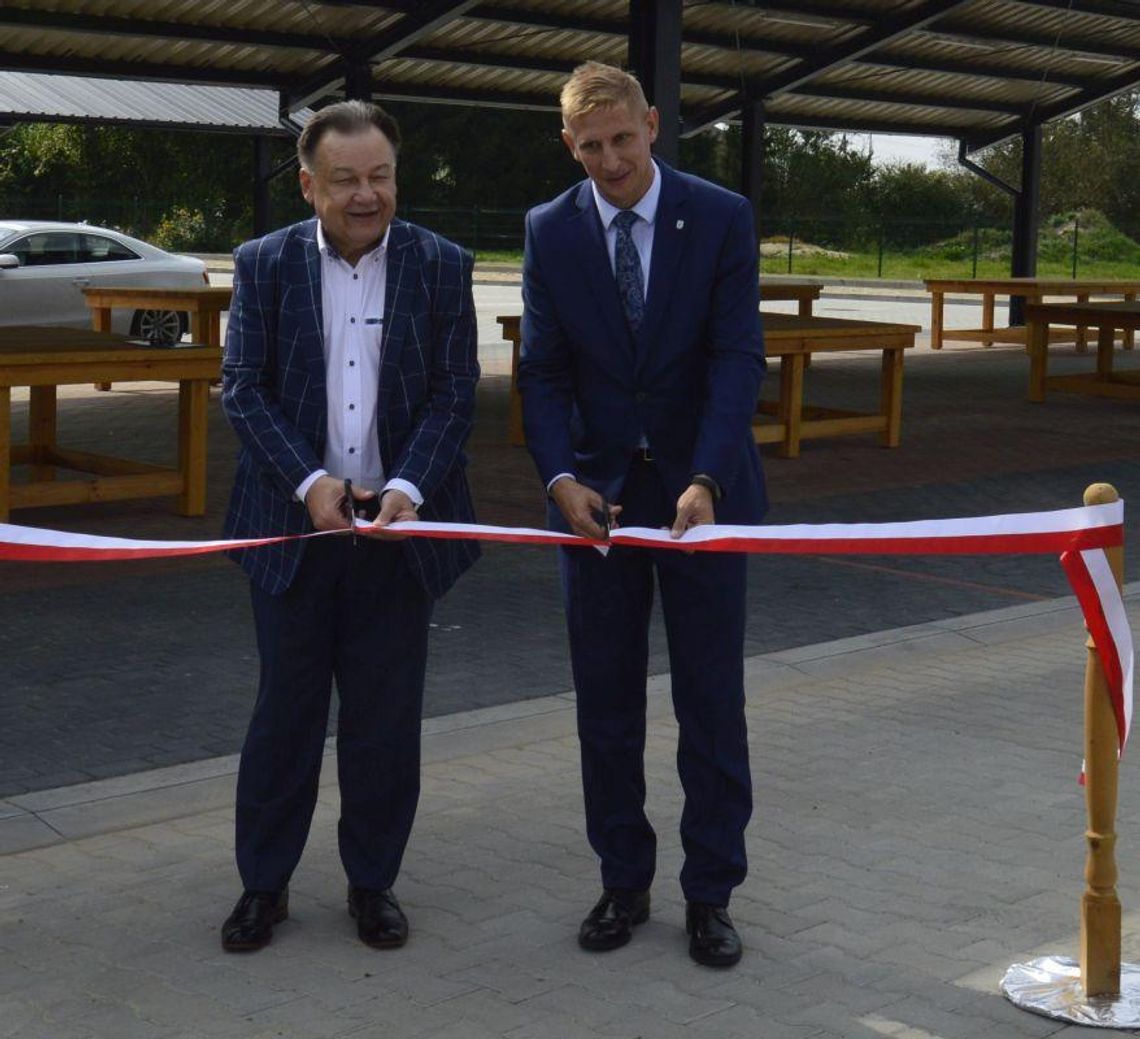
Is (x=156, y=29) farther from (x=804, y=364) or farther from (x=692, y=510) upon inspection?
(x=692, y=510)

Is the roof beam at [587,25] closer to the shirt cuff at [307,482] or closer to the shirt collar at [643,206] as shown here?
the shirt collar at [643,206]

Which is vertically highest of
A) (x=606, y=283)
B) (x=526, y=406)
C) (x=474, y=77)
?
(x=474, y=77)

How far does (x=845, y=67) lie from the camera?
22547mm

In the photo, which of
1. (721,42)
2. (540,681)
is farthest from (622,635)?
(721,42)

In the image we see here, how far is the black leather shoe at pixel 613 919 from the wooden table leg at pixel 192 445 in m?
6.58

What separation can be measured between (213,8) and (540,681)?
11816mm

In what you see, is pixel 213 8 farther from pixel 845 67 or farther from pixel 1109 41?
pixel 1109 41

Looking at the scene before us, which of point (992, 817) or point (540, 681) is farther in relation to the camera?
point (540, 681)

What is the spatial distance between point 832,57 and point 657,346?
17.0 m

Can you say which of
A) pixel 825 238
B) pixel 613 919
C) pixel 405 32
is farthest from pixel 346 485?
pixel 825 238

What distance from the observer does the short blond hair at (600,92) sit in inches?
163

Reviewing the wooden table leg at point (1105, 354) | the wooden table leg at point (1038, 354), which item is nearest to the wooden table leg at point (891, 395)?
the wooden table leg at point (1038, 354)

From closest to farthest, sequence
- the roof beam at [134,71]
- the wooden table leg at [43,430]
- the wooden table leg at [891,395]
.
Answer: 1. the wooden table leg at [43,430]
2. the wooden table leg at [891,395]
3. the roof beam at [134,71]

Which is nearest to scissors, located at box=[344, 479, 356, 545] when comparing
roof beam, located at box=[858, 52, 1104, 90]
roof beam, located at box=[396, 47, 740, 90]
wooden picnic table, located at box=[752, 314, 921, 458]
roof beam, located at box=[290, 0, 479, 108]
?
wooden picnic table, located at box=[752, 314, 921, 458]
